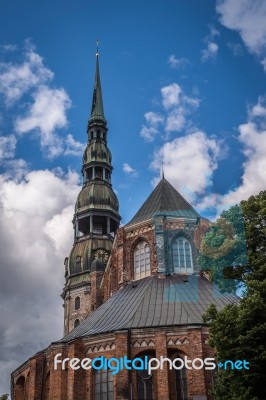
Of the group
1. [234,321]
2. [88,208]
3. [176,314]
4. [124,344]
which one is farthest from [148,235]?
[88,208]

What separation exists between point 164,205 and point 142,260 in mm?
4509

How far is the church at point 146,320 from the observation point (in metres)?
26.6

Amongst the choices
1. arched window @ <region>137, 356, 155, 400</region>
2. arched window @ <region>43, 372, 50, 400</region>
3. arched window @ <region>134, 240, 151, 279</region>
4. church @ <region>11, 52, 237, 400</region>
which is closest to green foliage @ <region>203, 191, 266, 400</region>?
church @ <region>11, 52, 237, 400</region>

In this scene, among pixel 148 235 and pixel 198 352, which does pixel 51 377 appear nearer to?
pixel 198 352

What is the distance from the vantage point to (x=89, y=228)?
5878 centimetres

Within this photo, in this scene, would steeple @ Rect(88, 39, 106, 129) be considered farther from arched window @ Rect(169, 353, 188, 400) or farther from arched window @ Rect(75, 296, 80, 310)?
arched window @ Rect(169, 353, 188, 400)

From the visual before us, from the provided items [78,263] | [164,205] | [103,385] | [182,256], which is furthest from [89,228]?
[103,385]

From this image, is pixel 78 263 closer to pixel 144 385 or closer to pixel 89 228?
pixel 89 228

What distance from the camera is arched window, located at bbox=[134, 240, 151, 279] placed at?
35.4 m

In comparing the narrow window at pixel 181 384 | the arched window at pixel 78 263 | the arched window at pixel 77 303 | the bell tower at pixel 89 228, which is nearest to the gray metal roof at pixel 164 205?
the narrow window at pixel 181 384

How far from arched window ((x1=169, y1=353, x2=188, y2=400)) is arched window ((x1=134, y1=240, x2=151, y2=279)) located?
30.2 feet

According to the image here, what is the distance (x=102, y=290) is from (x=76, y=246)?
14.7m

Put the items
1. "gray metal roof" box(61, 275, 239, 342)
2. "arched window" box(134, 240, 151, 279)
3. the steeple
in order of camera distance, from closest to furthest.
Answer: "gray metal roof" box(61, 275, 239, 342) < "arched window" box(134, 240, 151, 279) < the steeple

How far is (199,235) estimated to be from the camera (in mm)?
35344
